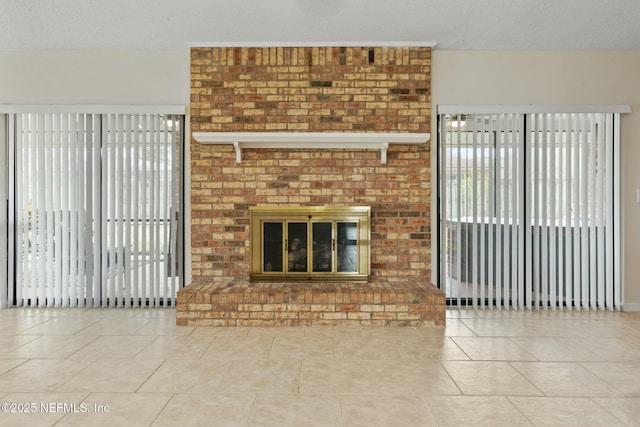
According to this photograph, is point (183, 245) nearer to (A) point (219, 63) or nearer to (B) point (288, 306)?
(B) point (288, 306)

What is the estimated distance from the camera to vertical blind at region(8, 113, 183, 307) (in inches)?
173

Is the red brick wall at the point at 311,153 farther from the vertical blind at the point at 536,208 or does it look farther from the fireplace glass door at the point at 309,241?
the vertical blind at the point at 536,208

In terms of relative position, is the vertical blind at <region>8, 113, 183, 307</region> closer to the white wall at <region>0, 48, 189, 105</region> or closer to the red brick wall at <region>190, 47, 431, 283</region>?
the white wall at <region>0, 48, 189, 105</region>

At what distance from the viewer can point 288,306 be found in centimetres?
380

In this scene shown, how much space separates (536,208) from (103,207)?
14.5 ft

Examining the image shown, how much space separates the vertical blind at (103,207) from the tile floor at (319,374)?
1.70 feet

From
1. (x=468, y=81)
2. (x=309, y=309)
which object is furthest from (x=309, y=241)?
(x=468, y=81)

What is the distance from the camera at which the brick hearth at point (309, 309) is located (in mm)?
3791

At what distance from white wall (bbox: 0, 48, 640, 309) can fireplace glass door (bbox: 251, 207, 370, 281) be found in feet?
4.88

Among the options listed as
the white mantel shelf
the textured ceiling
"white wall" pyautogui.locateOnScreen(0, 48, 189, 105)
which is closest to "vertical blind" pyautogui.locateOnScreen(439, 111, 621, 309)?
the white mantel shelf

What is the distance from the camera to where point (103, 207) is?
441 cm

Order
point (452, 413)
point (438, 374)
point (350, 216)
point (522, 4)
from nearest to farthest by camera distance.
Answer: point (452, 413) → point (438, 374) → point (522, 4) → point (350, 216)

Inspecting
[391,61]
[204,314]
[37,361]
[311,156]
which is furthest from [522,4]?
[37,361]

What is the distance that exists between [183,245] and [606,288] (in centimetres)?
434
